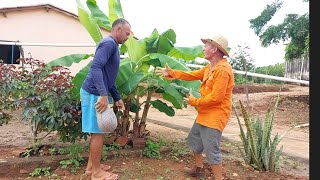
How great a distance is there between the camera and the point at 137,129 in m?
4.57

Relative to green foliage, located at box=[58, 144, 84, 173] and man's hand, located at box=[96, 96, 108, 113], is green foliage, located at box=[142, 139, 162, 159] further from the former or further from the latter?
man's hand, located at box=[96, 96, 108, 113]

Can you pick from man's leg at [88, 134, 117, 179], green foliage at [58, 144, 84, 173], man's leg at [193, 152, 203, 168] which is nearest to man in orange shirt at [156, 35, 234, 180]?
man's leg at [193, 152, 203, 168]

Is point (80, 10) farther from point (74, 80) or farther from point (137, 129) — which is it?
point (137, 129)

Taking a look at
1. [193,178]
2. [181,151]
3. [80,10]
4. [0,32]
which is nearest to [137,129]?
[181,151]

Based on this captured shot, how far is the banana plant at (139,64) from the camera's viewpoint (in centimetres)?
396

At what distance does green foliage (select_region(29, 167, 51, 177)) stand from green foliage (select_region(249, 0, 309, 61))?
9.79 metres

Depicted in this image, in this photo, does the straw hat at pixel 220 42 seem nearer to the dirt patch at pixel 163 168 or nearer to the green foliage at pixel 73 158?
the dirt patch at pixel 163 168

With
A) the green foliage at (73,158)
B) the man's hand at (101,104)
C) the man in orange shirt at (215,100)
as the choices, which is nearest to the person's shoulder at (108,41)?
the man's hand at (101,104)

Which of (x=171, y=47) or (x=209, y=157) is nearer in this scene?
(x=209, y=157)

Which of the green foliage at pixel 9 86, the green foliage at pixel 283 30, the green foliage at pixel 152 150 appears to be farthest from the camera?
the green foliage at pixel 283 30

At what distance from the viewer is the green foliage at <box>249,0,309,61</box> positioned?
11.1 metres

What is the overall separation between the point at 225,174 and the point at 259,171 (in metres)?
0.48

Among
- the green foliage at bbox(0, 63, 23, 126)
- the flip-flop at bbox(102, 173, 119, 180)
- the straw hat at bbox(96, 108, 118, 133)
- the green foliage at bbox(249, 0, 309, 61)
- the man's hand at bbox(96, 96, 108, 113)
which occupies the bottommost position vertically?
the flip-flop at bbox(102, 173, 119, 180)

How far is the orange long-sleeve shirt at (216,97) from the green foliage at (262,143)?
70 centimetres
